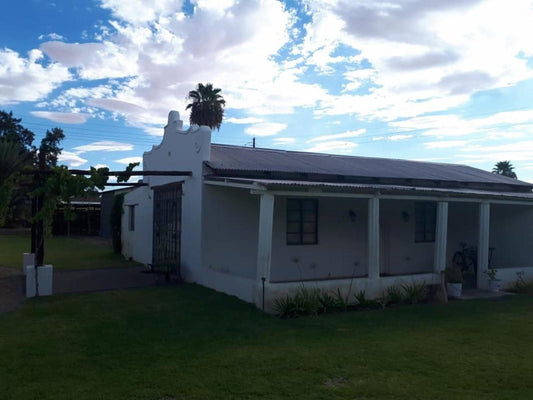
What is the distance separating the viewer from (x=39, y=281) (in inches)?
399

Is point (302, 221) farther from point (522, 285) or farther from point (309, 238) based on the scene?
point (522, 285)

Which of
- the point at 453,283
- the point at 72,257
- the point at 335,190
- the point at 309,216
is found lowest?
the point at 72,257

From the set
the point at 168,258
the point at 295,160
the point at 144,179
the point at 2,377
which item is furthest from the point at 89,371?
the point at 144,179

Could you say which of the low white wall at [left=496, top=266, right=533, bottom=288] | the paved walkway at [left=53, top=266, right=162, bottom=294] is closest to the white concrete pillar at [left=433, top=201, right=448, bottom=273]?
the low white wall at [left=496, top=266, right=533, bottom=288]

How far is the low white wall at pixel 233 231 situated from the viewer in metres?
11.7

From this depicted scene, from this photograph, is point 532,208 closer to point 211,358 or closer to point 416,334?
point 416,334

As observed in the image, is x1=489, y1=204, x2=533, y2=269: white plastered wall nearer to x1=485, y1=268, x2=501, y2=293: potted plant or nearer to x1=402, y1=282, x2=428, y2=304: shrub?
x1=485, y1=268, x2=501, y2=293: potted plant

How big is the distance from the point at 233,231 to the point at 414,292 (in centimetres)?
455

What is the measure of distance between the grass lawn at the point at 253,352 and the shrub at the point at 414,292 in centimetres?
62

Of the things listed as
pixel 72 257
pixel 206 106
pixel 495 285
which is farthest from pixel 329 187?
pixel 206 106

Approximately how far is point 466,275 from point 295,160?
6.27m

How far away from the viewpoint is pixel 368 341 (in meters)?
6.92

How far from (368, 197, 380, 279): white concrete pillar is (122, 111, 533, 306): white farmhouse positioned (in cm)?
2

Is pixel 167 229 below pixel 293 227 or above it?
below
